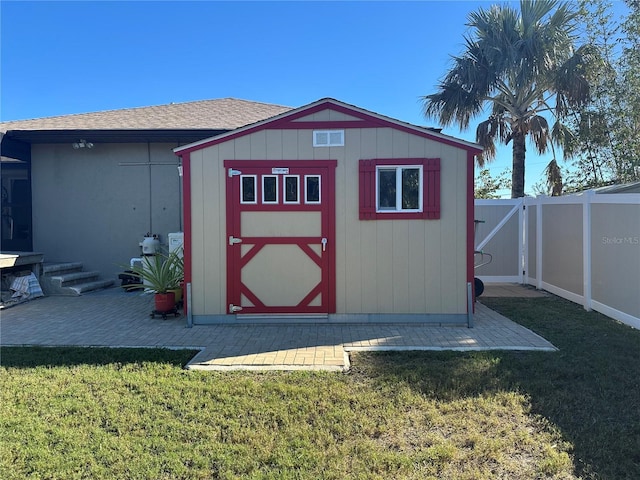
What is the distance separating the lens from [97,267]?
364 inches

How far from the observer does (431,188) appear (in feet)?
18.8

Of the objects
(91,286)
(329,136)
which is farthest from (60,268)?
(329,136)

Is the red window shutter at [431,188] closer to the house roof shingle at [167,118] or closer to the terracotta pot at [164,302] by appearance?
the terracotta pot at [164,302]

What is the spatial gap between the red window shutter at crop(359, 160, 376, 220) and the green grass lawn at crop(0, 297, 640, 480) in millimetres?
2141

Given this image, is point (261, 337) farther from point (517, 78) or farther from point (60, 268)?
point (517, 78)

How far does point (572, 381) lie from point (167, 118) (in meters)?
9.44

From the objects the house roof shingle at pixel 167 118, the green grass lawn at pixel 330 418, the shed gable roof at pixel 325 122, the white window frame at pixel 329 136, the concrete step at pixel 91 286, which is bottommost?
the green grass lawn at pixel 330 418

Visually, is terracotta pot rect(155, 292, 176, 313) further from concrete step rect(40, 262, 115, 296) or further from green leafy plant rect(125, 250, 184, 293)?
concrete step rect(40, 262, 115, 296)

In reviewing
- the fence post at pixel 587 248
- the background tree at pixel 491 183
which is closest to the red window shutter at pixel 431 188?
the fence post at pixel 587 248

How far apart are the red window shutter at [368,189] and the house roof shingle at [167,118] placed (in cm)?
400

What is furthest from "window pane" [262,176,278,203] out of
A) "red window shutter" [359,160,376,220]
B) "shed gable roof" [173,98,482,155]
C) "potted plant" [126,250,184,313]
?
"potted plant" [126,250,184,313]

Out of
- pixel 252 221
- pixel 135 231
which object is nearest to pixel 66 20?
pixel 135 231

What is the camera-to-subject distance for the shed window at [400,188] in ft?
18.8

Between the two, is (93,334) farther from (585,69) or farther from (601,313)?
(585,69)
